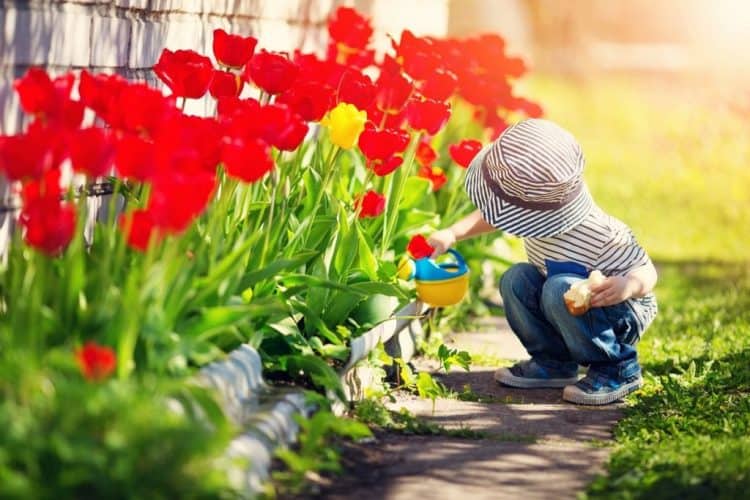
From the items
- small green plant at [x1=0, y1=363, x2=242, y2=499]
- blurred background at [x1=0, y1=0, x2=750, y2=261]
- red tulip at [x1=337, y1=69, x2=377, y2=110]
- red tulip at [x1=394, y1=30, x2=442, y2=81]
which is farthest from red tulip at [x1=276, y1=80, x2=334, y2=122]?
small green plant at [x1=0, y1=363, x2=242, y2=499]

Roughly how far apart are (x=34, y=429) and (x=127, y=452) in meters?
0.21

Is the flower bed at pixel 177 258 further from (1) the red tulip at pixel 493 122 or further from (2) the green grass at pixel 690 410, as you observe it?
(1) the red tulip at pixel 493 122

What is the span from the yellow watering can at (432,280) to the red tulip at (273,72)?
0.99 meters

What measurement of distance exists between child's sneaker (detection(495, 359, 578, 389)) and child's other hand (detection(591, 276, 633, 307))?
51cm

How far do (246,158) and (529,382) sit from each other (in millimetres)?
1975

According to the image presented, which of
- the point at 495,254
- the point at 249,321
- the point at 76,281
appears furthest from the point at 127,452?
the point at 495,254

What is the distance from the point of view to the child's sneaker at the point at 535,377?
5160 mm

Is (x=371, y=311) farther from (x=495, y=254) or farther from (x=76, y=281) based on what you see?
(x=495, y=254)

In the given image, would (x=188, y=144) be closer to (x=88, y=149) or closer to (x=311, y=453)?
(x=88, y=149)

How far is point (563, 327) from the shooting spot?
491cm

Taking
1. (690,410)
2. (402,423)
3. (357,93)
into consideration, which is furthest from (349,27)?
(690,410)

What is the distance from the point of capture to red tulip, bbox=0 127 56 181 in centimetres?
325

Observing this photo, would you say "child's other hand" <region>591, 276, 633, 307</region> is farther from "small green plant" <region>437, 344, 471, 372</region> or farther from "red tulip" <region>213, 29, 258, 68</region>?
"red tulip" <region>213, 29, 258, 68</region>

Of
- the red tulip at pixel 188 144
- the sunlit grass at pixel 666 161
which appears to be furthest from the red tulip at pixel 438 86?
the sunlit grass at pixel 666 161
